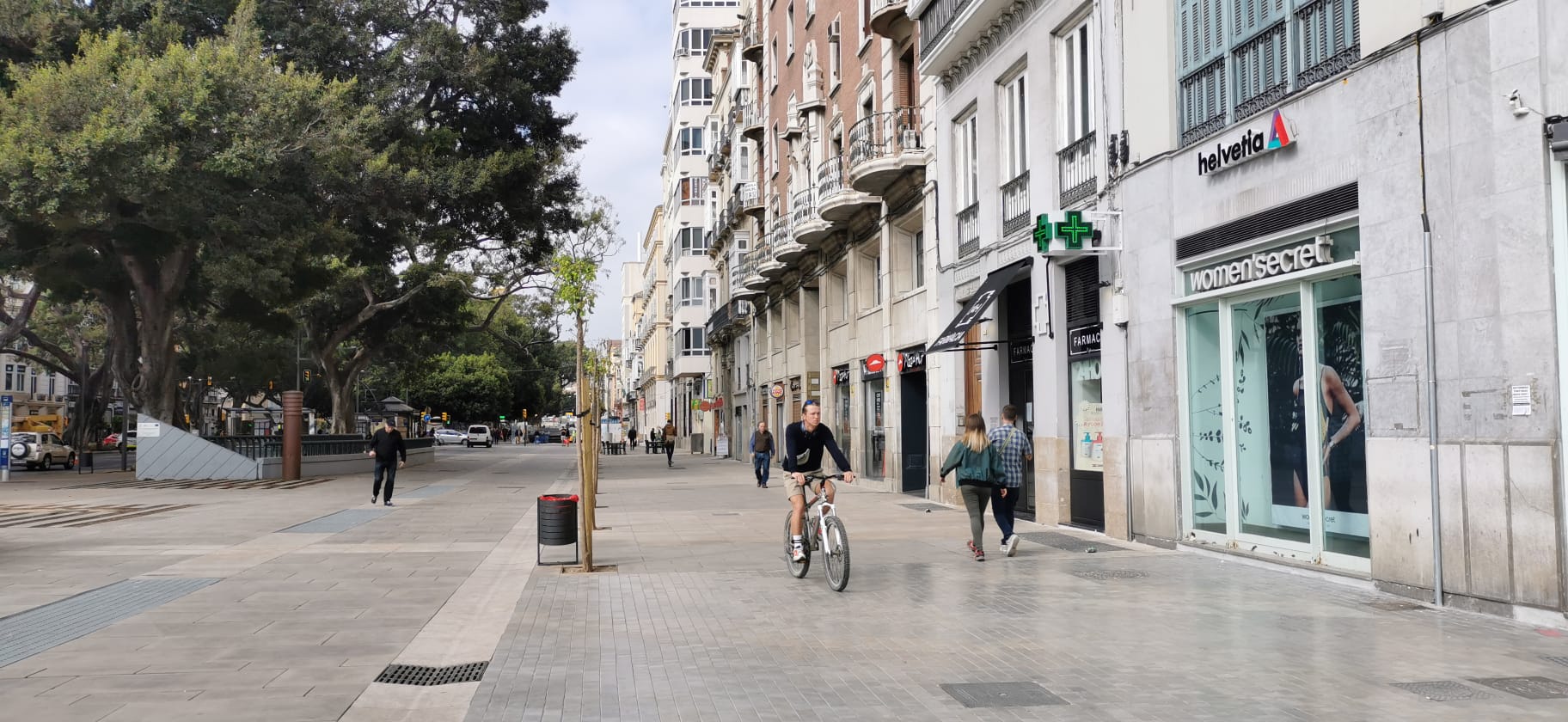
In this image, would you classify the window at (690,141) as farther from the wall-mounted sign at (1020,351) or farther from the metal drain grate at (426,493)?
the wall-mounted sign at (1020,351)

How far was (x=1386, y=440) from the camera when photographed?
31.7 feet

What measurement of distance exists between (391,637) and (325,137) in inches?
866

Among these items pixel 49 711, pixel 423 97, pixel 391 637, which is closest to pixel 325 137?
pixel 423 97

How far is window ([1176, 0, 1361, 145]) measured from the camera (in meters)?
10.6

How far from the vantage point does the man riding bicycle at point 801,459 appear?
37.0 feet

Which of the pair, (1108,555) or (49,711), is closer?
(49,711)

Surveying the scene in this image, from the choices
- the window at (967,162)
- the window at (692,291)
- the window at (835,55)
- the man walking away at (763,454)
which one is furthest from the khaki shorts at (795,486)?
the window at (692,291)

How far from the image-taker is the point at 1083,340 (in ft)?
52.0

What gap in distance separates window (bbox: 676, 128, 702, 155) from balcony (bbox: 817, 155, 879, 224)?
40073mm

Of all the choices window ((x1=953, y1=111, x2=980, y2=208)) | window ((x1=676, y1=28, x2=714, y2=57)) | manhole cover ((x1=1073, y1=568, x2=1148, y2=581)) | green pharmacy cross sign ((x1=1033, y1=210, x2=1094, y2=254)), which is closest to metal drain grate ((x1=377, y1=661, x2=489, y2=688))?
manhole cover ((x1=1073, y1=568, x2=1148, y2=581))

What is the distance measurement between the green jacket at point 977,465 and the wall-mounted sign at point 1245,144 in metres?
3.57

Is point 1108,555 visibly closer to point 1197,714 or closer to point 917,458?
point 1197,714

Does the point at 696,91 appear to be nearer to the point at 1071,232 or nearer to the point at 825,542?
the point at 1071,232

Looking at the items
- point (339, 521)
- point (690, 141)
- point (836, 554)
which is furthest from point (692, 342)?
point (836, 554)
